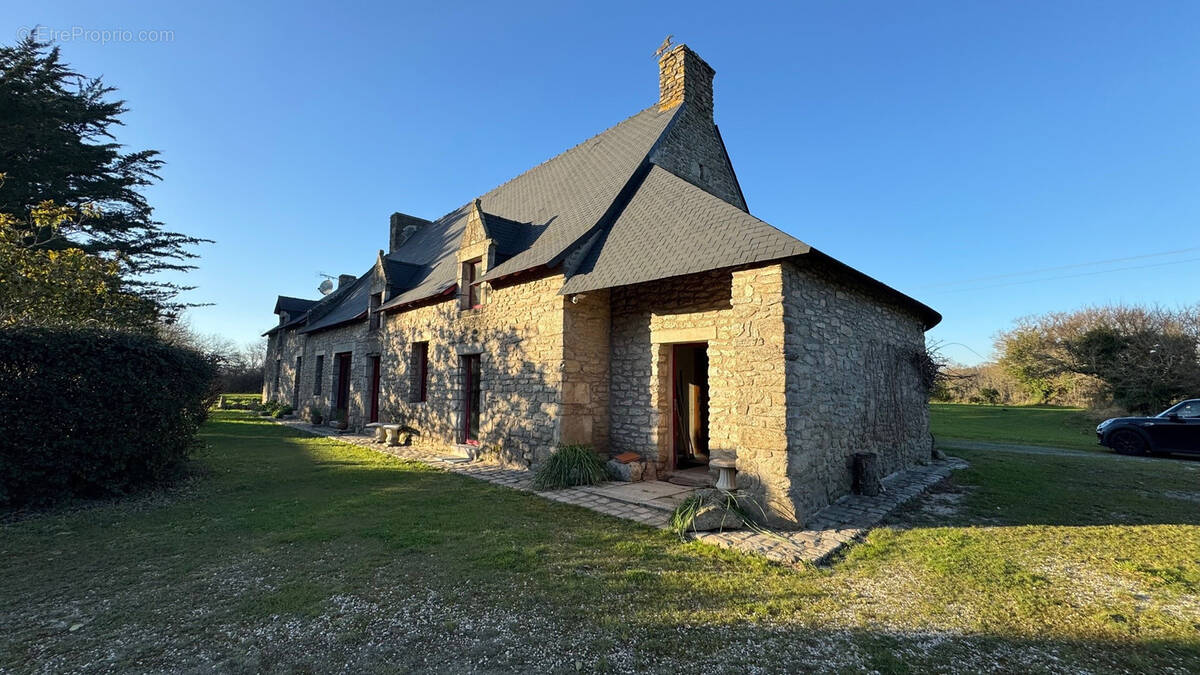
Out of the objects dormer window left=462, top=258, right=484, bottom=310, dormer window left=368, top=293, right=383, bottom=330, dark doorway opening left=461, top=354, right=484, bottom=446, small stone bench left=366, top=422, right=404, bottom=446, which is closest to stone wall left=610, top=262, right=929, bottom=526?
dormer window left=462, top=258, right=484, bottom=310

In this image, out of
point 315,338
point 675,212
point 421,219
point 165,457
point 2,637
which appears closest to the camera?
point 2,637

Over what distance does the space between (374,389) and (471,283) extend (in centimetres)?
646

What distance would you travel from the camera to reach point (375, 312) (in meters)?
14.0

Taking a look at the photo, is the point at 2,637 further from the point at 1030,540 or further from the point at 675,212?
the point at 1030,540

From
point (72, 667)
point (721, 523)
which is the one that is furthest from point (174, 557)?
point (721, 523)

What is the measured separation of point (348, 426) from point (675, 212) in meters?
12.7

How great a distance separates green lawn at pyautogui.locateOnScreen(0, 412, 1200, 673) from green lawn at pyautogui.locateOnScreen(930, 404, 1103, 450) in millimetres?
10472

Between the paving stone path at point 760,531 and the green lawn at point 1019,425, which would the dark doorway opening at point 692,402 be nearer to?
the paving stone path at point 760,531

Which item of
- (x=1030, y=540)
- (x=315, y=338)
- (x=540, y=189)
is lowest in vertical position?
(x=1030, y=540)

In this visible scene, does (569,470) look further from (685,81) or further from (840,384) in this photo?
(685,81)

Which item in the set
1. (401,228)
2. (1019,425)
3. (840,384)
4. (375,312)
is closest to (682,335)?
(840,384)

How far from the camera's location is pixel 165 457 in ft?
21.5

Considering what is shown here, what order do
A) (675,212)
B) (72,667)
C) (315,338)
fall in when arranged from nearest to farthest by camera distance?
1. (72,667)
2. (675,212)
3. (315,338)

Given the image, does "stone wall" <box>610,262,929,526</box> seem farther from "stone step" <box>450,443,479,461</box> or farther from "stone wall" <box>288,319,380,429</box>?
"stone wall" <box>288,319,380,429</box>
